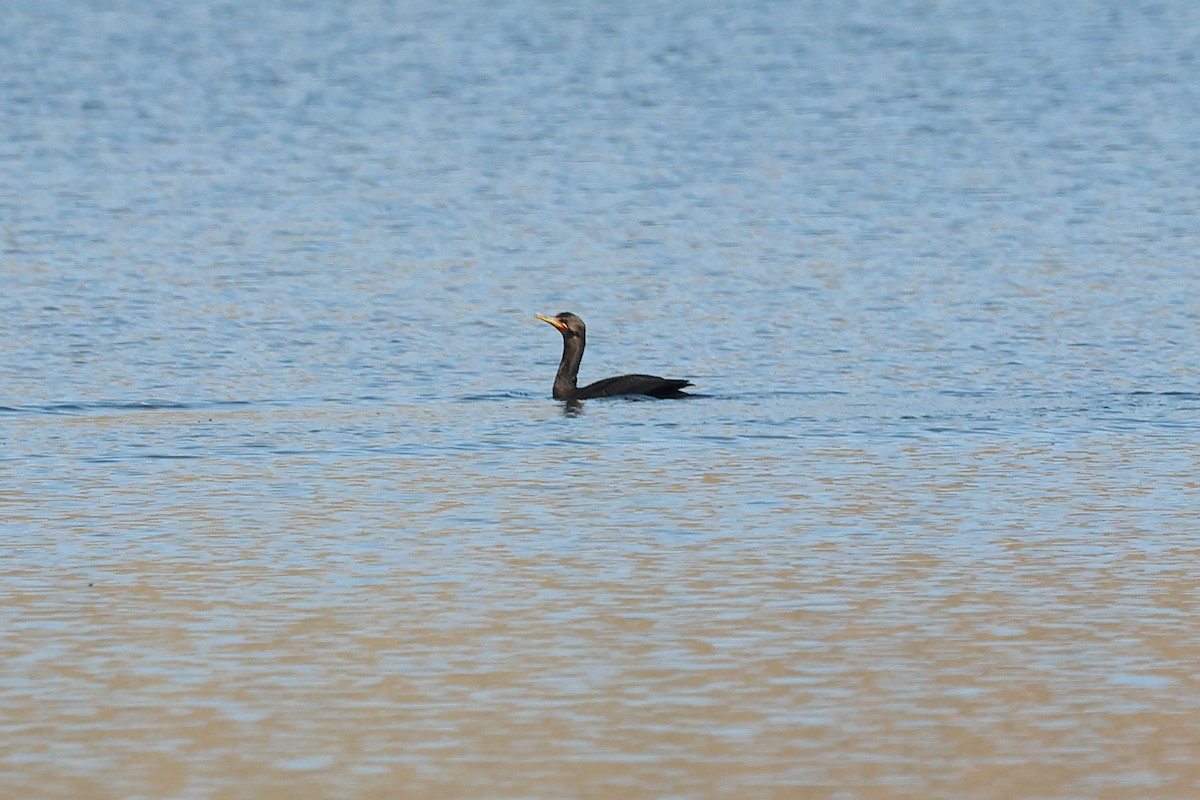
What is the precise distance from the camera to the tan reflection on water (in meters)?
8.84

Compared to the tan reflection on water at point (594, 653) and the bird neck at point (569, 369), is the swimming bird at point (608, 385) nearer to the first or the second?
the bird neck at point (569, 369)

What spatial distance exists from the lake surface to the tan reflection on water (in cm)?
3

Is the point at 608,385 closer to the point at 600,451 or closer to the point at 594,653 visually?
the point at 600,451

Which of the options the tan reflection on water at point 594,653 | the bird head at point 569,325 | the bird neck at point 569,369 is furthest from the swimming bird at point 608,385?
the tan reflection on water at point 594,653

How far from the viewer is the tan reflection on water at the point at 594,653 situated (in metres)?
8.84

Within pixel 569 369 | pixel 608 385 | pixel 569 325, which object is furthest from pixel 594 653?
pixel 569 325

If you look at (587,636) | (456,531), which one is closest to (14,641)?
(587,636)

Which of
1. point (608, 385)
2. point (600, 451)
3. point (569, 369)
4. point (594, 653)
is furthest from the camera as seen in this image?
point (569, 369)

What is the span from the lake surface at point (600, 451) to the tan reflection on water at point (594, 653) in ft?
0.11

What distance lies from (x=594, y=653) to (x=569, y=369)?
35.8 feet

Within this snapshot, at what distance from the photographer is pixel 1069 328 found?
24781 millimetres

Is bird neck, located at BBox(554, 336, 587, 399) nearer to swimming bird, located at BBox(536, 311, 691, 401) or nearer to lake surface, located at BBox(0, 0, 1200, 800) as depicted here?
swimming bird, located at BBox(536, 311, 691, 401)

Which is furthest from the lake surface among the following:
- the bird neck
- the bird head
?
the bird head

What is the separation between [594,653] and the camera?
10570 mm
